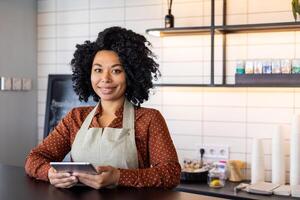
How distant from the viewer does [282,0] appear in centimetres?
270

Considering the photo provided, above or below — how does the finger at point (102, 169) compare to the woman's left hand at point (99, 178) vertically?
above

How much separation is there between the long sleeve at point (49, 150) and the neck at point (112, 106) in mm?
131

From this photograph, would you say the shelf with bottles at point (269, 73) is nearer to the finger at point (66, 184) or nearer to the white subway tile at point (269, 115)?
the white subway tile at point (269, 115)

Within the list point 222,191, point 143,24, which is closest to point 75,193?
point 222,191

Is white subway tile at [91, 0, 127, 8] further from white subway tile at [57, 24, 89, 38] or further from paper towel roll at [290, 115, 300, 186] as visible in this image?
paper towel roll at [290, 115, 300, 186]

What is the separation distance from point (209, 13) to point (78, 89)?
4.86ft

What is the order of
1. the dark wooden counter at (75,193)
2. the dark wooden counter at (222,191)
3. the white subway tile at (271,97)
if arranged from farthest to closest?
the white subway tile at (271,97)
the dark wooden counter at (222,191)
the dark wooden counter at (75,193)

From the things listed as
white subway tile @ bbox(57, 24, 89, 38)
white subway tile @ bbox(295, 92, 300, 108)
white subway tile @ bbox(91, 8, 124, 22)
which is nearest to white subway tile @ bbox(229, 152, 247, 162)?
white subway tile @ bbox(295, 92, 300, 108)

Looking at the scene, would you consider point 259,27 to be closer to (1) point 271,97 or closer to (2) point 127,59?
(1) point 271,97

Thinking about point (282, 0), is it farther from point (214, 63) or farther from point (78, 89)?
point (78, 89)

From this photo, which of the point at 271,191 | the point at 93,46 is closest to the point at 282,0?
the point at 271,191

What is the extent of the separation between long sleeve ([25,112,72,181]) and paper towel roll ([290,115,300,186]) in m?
1.43

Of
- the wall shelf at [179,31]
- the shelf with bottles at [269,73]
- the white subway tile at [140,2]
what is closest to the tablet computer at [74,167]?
the shelf with bottles at [269,73]

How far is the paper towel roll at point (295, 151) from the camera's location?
252 centimetres
